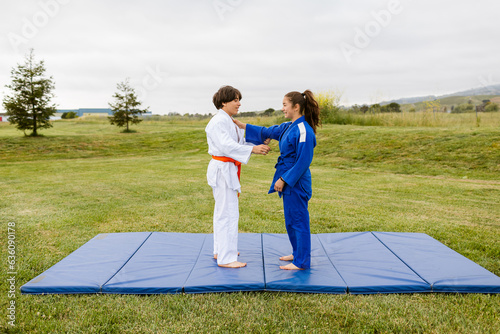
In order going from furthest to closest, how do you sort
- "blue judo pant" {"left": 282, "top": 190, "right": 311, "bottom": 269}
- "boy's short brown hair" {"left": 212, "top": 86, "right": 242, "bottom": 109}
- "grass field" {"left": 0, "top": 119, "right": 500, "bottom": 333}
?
1. "boy's short brown hair" {"left": 212, "top": 86, "right": 242, "bottom": 109}
2. "blue judo pant" {"left": 282, "top": 190, "right": 311, "bottom": 269}
3. "grass field" {"left": 0, "top": 119, "right": 500, "bottom": 333}

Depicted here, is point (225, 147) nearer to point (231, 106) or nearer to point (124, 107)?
point (231, 106)

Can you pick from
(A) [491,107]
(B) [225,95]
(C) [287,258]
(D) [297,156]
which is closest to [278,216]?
(C) [287,258]

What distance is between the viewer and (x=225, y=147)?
370 cm

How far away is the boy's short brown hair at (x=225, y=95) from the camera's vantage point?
3.81 m

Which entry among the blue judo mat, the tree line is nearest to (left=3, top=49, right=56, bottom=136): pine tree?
the tree line

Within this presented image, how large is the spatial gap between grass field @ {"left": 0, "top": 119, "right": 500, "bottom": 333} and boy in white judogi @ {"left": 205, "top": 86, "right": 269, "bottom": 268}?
2.03 ft

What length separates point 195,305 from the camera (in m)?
3.10

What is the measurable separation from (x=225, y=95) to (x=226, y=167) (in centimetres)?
75

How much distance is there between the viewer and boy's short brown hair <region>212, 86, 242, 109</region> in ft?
12.5

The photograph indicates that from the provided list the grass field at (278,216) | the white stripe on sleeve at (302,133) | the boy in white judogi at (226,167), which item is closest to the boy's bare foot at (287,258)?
the boy in white judogi at (226,167)

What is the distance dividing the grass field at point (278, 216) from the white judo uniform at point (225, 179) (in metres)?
0.62

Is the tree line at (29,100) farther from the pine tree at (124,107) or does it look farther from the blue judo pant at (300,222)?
the blue judo pant at (300,222)

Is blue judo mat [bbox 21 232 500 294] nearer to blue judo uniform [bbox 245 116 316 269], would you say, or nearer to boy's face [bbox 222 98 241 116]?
blue judo uniform [bbox 245 116 316 269]

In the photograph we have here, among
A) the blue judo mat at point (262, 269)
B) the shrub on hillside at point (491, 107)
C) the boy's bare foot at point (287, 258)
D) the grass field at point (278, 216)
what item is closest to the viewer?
the grass field at point (278, 216)
